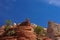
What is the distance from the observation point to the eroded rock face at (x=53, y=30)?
245ft

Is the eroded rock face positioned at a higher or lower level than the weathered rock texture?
higher

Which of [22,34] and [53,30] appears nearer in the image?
[22,34]

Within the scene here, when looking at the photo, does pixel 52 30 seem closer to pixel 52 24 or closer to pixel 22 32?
pixel 52 24

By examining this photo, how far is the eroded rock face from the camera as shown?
245ft

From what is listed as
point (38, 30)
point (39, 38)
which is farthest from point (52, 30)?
point (39, 38)

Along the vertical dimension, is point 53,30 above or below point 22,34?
above

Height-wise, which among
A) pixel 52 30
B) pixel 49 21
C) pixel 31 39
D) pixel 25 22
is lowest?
pixel 31 39

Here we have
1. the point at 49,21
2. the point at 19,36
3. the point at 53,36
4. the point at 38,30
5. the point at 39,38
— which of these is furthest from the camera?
the point at 49,21

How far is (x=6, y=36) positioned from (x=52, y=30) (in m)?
34.5

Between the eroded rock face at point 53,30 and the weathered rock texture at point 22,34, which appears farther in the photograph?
the eroded rock face at point 53,30

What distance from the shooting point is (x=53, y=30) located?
7725 centimetres

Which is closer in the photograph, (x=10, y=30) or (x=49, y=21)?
(x=10, y=30)

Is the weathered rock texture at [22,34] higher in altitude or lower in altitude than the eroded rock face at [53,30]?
lower

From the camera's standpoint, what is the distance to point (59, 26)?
7756 centimetres
